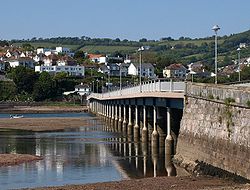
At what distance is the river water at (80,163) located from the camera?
130ft

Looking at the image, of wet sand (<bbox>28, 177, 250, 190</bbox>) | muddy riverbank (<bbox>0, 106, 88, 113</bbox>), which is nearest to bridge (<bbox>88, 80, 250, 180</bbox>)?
wet sand (<bbox>28, 177, 250, 190</bbox>)

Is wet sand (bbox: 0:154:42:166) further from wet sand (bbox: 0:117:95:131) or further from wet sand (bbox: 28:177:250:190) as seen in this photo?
wet sand (bbox: 0:117:95:131)

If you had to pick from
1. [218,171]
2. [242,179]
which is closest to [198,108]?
[218,171]

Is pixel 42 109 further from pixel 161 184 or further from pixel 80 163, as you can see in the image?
pixel 161 184

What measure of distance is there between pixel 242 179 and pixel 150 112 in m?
37.9

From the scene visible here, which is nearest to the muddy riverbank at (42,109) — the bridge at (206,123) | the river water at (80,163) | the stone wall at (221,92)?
the river water at (80,163)

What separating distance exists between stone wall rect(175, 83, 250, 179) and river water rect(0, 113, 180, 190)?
192 centimetres

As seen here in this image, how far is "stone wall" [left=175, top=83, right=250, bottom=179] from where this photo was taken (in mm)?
33625

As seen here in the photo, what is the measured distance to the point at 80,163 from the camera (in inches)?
1912

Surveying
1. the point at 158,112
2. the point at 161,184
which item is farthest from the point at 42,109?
the point at 161,184

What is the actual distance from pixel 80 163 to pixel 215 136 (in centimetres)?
1332

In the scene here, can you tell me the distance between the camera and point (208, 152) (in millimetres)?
39656

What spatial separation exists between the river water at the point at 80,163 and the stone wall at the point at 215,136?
1.92 m

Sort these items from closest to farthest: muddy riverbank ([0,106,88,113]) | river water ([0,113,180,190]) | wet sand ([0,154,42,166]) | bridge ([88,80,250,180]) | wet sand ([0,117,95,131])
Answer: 1. bridge ([88,80,250,180])
2. river water ([0,113,180,190])
3. wet sand ([0,154,42,166])
4. wet sand ([0,117,95,131])
5. muddy riverbank ([0,106,88,113])
